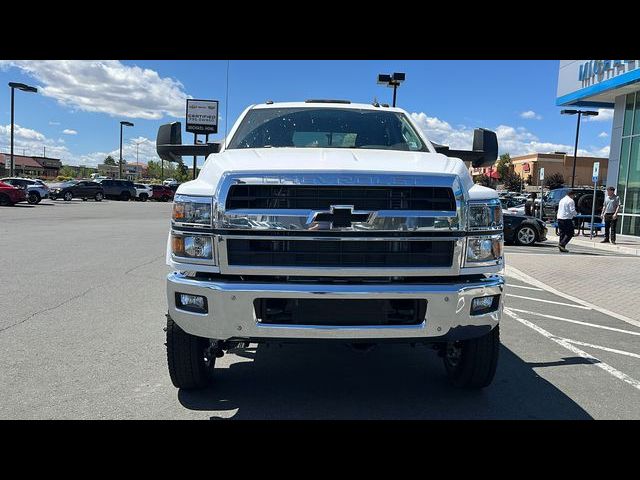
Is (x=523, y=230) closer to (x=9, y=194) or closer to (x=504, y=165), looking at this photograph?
(x=9, y=194)

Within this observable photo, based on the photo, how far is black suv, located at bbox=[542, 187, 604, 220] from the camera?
76.0ft

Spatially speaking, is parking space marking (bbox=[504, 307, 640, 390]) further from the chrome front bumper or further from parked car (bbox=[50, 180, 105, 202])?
parked car (bbox=[50, 180, 105, 202])

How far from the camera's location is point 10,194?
1179 inches

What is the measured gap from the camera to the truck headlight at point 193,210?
327 cm

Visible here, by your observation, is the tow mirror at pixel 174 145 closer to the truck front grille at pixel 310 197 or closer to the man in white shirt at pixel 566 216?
the truck front grille at pixel 310 197

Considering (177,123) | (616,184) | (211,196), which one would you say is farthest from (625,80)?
(211,196)

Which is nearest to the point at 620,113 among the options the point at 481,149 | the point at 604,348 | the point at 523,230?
the point at 523,230

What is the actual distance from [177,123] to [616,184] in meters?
21.0

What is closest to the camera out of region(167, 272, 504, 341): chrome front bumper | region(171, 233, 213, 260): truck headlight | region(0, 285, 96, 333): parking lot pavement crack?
region(167, 272, 504, 341): chrome front bumper

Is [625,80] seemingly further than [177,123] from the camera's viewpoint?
Yes

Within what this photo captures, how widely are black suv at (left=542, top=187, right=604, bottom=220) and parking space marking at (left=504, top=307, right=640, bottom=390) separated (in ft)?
56.7

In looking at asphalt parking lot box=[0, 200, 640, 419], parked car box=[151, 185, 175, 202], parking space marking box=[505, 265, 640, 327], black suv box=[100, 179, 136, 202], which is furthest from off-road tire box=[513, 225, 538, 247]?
parked car box=[151, 185, 175, 202]
